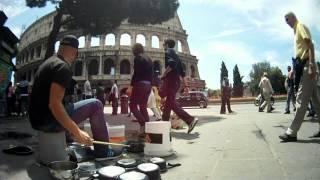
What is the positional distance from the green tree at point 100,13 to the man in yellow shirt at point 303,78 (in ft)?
40.6

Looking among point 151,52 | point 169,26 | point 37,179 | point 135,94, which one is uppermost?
point 169,26

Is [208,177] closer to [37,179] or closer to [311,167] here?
[311,167]

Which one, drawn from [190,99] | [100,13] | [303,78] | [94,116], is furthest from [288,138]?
[190,99]

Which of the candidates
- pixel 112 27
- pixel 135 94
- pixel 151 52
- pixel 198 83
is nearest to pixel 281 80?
pixel 198 83

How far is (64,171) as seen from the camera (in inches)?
127

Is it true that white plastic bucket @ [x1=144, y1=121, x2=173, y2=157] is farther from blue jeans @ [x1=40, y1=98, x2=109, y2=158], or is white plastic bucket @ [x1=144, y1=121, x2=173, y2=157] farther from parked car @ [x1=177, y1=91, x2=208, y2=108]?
parked car @ [x1=177, y1=91, x2=208, y2=108]

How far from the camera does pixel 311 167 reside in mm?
3559

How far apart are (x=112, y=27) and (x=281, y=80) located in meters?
60.7

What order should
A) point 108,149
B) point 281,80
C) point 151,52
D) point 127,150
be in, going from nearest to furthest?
point 108,149, point 127,150, point 151,52, point 281,80

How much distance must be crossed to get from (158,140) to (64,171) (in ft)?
5.48

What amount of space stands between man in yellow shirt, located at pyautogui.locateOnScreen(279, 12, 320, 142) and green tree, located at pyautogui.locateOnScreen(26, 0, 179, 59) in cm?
Result: 1238

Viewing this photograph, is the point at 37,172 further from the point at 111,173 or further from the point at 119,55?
the point at 119,55

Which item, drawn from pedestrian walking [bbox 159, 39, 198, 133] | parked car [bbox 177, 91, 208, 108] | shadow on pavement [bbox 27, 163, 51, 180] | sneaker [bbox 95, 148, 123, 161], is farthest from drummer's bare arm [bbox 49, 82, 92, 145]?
parked car [bbox 177, 91, 208, 108]

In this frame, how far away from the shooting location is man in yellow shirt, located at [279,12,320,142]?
518 centimetres
